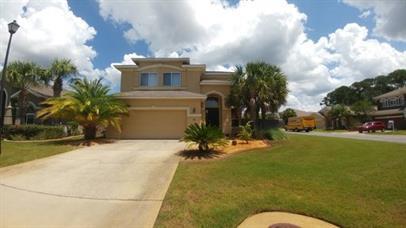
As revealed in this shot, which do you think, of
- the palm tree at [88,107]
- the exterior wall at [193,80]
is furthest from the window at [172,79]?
the palm tree at [88,107]

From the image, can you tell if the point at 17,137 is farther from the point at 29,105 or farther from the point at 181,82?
the point at 181,82

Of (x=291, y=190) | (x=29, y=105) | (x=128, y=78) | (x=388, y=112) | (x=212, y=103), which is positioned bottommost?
(x=291, y=190)

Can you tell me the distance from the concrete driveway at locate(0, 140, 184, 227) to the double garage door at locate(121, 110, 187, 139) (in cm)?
834

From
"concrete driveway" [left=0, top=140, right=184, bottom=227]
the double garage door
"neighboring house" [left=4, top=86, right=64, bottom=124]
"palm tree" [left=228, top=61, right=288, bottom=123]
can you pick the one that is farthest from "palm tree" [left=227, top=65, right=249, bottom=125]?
"neighboring house" [left=4, top=86, right=64, bottom=124]

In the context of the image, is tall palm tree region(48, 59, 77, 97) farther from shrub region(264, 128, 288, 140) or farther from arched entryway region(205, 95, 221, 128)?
shrub region(264, 128, 288, 140)

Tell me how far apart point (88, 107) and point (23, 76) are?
1264 cm

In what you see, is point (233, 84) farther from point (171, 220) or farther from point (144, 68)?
point (171, 220)

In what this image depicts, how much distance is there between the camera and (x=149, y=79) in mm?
28031

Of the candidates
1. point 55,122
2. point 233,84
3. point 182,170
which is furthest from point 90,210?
point 55,122

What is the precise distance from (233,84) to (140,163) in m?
13.7

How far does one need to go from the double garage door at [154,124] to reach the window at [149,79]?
5.63m

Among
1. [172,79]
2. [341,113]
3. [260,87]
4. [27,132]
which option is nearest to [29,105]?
[27,132]

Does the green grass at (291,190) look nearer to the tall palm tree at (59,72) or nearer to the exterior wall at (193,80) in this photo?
the exterior wall at (193,80)

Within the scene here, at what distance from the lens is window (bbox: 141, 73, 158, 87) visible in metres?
27.9
